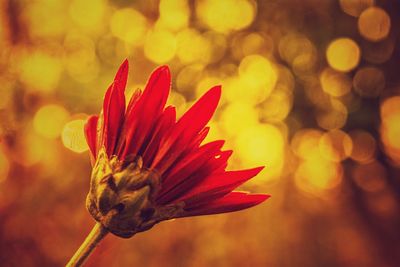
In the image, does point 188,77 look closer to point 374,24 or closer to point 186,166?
point 374,24

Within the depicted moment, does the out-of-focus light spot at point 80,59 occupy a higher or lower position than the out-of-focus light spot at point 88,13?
lower

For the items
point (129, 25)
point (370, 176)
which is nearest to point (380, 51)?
point (370, 176)

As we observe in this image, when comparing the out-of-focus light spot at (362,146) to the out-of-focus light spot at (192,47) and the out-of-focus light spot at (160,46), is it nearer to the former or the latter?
the out-of-focus light spot at (192,47)

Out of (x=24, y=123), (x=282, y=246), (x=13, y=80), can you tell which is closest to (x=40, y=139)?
(x=24, y=123)

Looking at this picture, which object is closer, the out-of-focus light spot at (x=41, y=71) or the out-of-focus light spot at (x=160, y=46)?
the out-of-focus light spot at (x=41, y=71)

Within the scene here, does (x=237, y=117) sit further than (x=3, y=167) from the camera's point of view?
Yes

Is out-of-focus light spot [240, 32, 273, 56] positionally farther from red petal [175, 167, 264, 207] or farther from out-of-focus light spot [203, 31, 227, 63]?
red petal [175, 167, 264, 207]

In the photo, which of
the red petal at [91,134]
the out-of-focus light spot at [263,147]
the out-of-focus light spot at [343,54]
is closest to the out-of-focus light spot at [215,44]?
the out-of-focus light spot at [263,147]

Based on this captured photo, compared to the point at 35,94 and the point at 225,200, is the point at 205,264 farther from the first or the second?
the point at 225,200

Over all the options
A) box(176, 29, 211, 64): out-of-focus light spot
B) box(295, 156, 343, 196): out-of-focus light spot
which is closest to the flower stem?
box(176, 29, 211, 64): out-of-focus light spot
